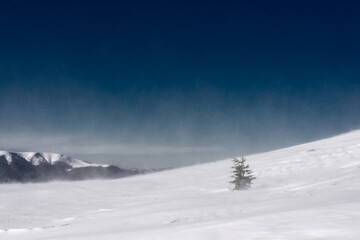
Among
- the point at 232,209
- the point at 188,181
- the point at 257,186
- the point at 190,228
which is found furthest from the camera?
the point at 188,181

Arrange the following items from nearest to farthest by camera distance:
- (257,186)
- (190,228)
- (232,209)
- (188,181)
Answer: (190,228) → (232,209) → (257,186) → (188,181)

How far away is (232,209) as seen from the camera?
1230cm

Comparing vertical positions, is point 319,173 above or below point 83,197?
above

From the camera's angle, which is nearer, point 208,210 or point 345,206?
point 345,206

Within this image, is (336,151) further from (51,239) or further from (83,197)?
(51,239)

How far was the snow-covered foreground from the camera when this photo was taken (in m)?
7.93

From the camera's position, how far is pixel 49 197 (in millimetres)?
23984

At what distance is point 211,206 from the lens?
45.7ft

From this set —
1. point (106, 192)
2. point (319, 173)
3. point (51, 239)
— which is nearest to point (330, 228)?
point (51, 239)

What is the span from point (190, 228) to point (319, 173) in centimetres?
1822

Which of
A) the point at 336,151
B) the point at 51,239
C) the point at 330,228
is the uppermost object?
the point at 336,151

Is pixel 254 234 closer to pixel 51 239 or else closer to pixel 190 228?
pixel 190 228

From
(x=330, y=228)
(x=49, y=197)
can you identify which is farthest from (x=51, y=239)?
(x=49, y=197)

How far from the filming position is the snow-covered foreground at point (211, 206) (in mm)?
7934
